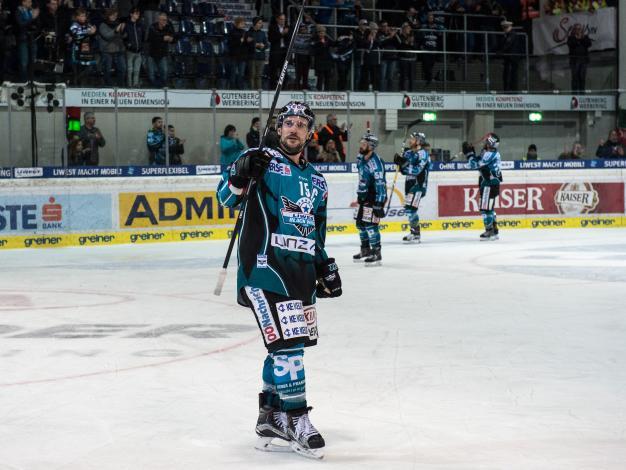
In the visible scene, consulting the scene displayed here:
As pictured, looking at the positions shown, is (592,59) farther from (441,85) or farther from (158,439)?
(158,439)

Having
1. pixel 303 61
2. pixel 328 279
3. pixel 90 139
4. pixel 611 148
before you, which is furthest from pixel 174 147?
pixel 328 279

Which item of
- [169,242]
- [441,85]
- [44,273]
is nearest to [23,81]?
[169,242]

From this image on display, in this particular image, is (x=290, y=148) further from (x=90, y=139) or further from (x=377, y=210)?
(x=90, y=139)

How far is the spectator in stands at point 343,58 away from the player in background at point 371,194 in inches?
329

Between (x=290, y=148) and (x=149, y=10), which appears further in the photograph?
(x=149, y=10)

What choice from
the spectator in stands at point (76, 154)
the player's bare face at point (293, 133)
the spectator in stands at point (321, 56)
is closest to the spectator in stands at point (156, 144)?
the spectator in stands at point (76, 154)

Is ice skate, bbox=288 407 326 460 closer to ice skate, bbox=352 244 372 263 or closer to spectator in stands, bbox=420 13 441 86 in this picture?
ice skate, bbox=352 244 372 263

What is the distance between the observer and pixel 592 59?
96.3 ft

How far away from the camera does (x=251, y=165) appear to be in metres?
5.14

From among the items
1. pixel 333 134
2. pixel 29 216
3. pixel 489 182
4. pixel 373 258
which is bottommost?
pixel 373 258

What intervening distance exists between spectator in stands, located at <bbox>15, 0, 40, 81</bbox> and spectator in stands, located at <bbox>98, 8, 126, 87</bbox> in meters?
1.51

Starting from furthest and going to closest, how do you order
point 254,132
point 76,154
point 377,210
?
point 254,132 → point 76,154 → point 377,210

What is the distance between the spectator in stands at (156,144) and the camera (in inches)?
791

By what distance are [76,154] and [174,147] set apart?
2.10 m
